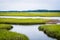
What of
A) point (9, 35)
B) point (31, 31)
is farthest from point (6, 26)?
point (31, 31)

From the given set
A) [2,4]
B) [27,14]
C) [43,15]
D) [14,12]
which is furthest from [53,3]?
[2,4]

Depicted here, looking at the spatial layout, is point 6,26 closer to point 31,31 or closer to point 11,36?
point 11,36

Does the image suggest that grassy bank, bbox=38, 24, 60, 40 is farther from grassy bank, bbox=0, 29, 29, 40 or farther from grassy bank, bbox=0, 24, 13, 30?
grassy bank, bbox=0, 24, 13, 30

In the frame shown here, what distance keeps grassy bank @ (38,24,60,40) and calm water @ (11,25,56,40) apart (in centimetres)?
7

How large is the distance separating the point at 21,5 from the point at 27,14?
16 centimetres

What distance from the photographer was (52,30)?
71.6 inches

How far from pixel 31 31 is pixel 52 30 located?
0.28m

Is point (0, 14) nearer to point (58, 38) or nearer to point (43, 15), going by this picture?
point (43, 15)

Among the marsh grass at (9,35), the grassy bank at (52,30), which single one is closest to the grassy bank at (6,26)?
the marsh grass at (9,35)

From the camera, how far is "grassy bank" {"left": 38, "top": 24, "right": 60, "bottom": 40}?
1.77 meters

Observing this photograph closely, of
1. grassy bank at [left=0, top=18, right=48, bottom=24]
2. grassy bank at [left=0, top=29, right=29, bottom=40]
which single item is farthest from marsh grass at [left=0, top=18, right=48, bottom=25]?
grassy bank at [left=0, top=29, right=29, bottom=40]

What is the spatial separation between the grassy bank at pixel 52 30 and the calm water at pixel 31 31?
0.07 m

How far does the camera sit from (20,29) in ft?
6.05

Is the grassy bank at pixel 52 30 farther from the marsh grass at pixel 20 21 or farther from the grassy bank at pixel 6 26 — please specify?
the grassy bank at pixel 6 26
